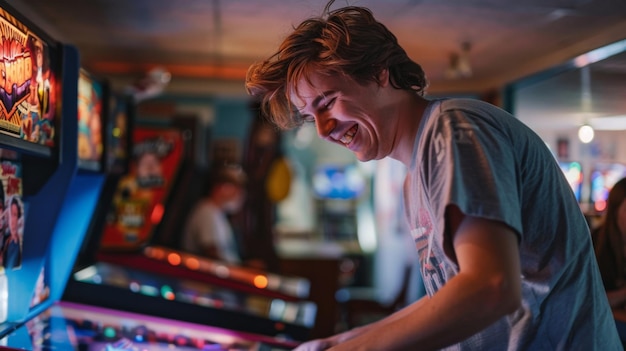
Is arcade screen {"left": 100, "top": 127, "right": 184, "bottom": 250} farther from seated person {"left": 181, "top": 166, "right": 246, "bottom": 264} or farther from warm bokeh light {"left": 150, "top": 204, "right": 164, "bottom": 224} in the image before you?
seated person {"left": 181, "top": 166, "right": 246, "bottom": 264}

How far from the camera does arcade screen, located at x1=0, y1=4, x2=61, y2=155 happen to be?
165 cm

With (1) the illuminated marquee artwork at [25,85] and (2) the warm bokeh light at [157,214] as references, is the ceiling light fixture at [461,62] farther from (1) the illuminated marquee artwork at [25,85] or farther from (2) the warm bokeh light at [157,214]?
(1) the illuminated marquee artwork at [25,85]

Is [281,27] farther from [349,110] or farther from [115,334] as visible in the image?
[349,110]

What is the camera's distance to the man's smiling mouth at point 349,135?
4.52 feet

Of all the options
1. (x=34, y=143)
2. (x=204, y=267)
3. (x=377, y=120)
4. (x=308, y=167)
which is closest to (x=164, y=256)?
(x=204, y=267)

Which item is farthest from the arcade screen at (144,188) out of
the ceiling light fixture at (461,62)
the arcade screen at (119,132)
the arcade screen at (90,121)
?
the ceiling light fixture at (461,62)

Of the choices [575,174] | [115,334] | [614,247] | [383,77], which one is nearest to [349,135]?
[383,77]

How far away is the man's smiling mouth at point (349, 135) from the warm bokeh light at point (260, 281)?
2.43 meters

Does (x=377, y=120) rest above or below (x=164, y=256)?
above

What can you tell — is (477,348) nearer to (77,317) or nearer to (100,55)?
(77,317)

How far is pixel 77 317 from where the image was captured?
2320mm

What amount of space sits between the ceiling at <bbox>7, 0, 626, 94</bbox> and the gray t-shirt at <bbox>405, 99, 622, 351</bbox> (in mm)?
2088

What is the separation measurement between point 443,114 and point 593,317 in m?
0.47

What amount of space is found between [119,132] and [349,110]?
7.22 feet
